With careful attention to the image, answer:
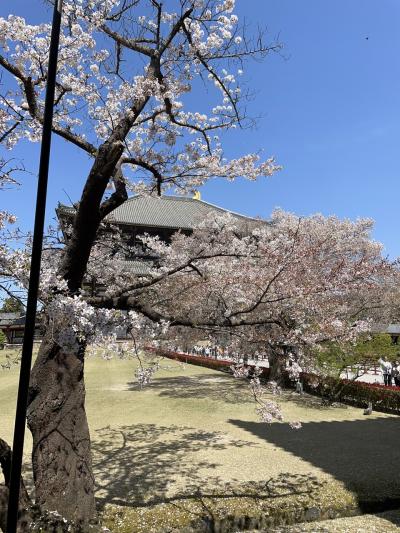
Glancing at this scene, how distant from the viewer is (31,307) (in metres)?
2.76

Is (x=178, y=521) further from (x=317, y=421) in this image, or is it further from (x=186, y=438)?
(x=317, y=421)

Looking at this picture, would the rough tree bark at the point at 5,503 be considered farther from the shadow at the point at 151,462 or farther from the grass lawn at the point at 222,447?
the shadow at the point at 151,462

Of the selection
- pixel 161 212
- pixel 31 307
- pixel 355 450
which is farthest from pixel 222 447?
pixel 161 212

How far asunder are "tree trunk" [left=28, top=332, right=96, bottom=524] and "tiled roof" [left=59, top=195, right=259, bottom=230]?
111 ft

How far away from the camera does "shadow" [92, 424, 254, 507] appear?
6848mm

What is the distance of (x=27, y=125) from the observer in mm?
6715

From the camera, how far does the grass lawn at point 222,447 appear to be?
709 centimetres

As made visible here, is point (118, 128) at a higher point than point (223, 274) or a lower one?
higher

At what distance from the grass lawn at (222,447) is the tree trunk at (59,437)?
28.2 inches

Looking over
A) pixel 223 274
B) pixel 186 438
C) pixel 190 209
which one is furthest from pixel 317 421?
pixel 190 209

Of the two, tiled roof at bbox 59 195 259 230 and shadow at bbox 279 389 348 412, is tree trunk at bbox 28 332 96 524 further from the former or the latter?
tiled roof at bbox 59 195 259 230

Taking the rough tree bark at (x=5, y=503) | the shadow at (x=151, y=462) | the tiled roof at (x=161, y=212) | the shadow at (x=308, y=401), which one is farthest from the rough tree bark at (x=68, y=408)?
the tiled roof at (x=161, y=212)

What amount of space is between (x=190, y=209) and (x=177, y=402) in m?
32.5

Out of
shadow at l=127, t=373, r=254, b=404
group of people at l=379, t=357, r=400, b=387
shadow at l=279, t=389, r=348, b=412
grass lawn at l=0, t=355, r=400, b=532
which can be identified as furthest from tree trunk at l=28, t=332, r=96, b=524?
group of people at l=379, t=357, r=400, b=387
